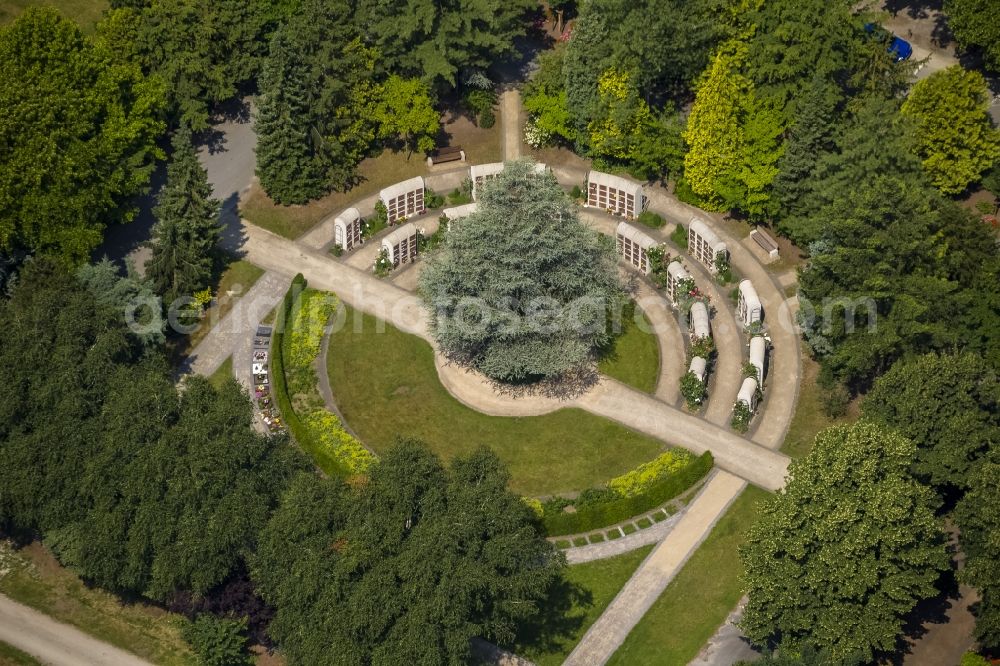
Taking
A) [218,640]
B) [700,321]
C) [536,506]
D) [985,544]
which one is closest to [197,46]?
[700,321]

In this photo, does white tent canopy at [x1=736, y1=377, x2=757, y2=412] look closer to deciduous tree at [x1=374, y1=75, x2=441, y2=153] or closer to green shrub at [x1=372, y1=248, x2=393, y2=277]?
green shrub at [x1=372, y1=248, x2=393, y2=277]

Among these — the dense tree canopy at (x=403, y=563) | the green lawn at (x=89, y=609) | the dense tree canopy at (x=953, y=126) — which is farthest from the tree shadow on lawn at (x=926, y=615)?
the green lawn at (x=89, y=609)

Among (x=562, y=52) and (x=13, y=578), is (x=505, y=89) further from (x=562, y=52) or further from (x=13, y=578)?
(x=13, y=578)

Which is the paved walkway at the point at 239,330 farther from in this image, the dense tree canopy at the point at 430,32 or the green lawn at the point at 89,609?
the dense tree canopy at the point at 430,32

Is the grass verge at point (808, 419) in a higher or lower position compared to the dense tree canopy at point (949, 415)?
lower

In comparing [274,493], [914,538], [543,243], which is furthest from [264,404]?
[914,538]

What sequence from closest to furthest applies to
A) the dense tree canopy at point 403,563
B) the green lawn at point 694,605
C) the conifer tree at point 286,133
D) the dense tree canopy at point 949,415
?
the dense tree canopy at point 403,563
the dense tree canopy at point 949,415
the green lawn at point 694,605
the conifer tree at point 286,133
